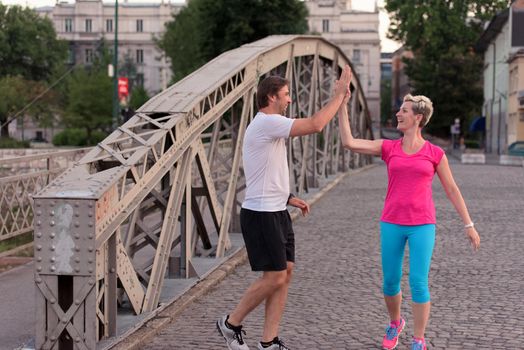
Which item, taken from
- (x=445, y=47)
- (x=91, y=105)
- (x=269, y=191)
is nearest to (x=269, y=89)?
(x=269, y=191)

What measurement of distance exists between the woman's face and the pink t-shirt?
16 cm

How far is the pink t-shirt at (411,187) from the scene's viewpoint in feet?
22.1

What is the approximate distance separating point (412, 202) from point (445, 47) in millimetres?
71715

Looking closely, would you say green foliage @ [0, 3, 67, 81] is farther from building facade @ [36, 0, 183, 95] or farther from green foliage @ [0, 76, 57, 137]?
building facade @ [36, 0, 183, 95]

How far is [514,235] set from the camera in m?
14.2

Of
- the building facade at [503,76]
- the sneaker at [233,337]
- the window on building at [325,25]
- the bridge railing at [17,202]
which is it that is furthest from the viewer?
the window on building at [325,25]

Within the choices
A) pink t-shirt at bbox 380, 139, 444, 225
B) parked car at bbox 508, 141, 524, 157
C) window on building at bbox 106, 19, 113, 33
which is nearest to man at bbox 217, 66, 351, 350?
pink t-shirt at bbox 380, 139, 444, 225

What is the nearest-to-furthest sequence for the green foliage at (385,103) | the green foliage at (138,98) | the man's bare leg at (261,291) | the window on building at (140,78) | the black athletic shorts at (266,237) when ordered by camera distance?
the black athletic shorts at (266,237)
the man's bare leg at (261,291)
the green foliage at (138,98)
the window on building at (140,78)
the green foliage at (385,103)

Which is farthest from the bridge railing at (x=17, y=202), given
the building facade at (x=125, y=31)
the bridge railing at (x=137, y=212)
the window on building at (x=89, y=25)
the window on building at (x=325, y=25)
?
the window on building at (x=89, y=25)

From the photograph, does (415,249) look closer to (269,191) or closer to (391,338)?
(391,338)

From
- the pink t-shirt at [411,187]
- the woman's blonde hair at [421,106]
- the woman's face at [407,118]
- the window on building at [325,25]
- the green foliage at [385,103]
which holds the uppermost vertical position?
the window on building at [325,25]

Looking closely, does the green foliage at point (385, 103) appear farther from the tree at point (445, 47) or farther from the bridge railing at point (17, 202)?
the bridge railing at point (17, 202)

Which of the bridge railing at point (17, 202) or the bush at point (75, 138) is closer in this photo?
the bridge railing at point (17, 202)

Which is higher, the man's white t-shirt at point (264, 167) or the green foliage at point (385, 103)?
the man's white t-shirt at point (264, 167)
